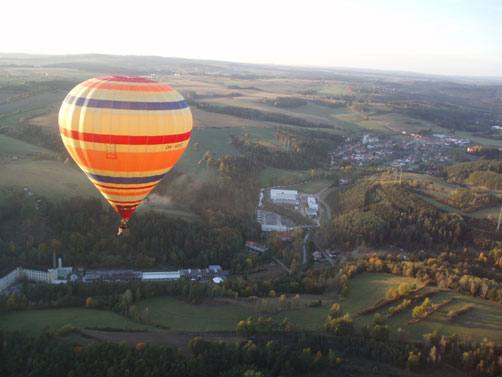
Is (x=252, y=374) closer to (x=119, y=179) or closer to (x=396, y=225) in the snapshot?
(x=119, y=179)

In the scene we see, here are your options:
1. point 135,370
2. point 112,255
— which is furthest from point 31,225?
point 135,370

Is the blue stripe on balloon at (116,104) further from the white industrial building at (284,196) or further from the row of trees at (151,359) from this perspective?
the white industrial building at (284,196)

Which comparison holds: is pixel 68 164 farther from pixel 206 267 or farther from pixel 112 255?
pixel 206 267

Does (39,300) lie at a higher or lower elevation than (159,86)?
lower

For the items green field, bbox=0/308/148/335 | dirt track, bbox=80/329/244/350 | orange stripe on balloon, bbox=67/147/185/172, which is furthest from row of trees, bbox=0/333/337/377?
orange stripe on balloon, bbox=67/147/185/172

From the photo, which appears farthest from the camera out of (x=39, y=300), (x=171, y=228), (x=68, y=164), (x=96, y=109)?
(x=68, y=164)

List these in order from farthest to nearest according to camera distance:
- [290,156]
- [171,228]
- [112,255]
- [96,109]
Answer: [290,156] → [171,228] → [112,255] → [96,109]
